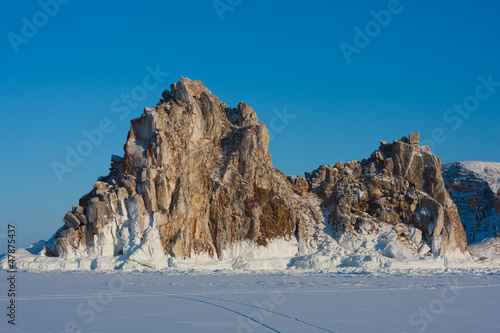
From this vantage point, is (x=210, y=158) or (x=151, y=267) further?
(x=210, y=158)

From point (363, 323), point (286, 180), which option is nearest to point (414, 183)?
point (286, 180)

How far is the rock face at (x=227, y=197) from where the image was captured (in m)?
48.2

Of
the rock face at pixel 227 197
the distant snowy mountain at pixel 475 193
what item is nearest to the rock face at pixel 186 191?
the rock face at pixel 227 197

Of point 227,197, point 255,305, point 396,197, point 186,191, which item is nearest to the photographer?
point 255,305

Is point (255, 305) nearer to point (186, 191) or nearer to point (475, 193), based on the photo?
point (186, 191)

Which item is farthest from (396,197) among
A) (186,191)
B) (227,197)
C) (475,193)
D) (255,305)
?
(255,305)

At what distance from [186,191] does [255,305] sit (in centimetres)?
2917

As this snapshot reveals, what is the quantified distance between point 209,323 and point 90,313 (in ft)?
17.8

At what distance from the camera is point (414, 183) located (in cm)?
5688

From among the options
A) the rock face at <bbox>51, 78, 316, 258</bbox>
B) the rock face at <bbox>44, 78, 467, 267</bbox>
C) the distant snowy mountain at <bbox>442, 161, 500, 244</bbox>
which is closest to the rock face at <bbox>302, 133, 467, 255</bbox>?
the rock face at <bbox>44, 78, 467, 267</bbox>

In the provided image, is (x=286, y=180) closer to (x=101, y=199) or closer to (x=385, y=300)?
(x=101, y=199)

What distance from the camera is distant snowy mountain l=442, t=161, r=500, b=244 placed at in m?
Result: 67.8

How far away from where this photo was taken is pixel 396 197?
55.5 meters

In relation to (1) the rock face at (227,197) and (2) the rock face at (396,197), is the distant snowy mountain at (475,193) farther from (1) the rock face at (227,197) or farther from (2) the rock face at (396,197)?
(1) the rock face at (227,197)
